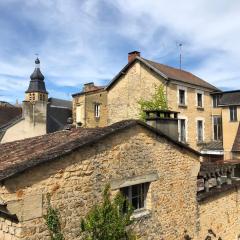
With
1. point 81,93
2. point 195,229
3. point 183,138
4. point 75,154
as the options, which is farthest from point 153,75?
point 75,154

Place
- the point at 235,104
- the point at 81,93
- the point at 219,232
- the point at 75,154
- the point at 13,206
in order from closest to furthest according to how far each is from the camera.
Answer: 1. the point at 13,206
2. the point at 75,154
3. the point at 219,232
4. the point at 235,104
5. the point at 81,93

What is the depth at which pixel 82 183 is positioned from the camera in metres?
7.18

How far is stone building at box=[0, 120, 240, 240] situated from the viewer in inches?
243

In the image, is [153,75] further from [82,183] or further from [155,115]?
[82,183]

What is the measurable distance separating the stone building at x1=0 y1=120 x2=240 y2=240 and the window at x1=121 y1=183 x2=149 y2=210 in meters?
0.03

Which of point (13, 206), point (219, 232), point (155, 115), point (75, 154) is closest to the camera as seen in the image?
point (13, 206)

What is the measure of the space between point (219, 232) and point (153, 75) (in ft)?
52.2

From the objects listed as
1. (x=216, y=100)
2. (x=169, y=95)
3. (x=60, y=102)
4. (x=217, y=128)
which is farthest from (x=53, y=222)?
(x=60, y=102)

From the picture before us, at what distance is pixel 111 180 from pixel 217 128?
2207 centimetres

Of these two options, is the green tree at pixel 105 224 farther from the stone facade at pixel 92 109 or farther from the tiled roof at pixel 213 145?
the stone facade at pixel 92 109

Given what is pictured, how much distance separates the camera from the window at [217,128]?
91.4ft

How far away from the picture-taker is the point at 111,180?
778cm

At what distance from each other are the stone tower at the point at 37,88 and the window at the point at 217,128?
27945mm

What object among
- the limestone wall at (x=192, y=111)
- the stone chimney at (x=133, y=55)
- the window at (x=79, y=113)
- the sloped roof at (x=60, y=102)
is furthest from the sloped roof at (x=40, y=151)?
the sloped roof at (x=60, y=102)
